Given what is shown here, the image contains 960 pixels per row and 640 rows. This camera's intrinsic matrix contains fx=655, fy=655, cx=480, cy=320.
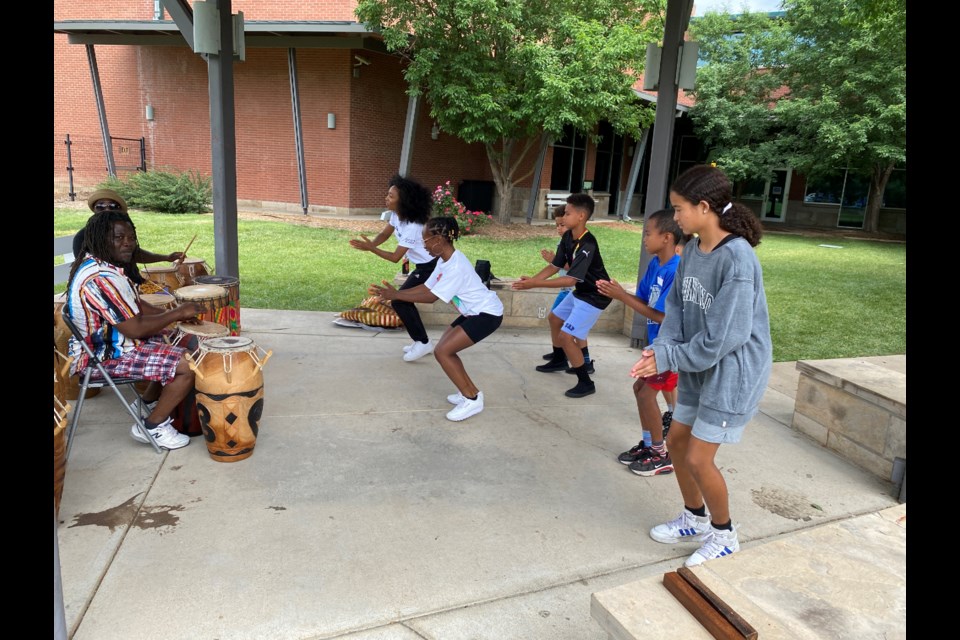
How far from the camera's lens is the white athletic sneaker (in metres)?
3.43

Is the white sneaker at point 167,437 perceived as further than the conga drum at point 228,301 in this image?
No

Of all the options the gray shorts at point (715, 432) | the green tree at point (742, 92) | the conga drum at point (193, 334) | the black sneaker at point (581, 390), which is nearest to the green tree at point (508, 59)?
the green tree at point (742, 92)

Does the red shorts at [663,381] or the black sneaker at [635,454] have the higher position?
the red shorts at [663,381]

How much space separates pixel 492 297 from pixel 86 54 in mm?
22098

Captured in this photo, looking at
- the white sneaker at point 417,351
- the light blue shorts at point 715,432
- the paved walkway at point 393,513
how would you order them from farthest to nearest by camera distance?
the white sneaker at point 417,351 → the light blue shorts at point 715,432 → the paved walkway at point 393,513

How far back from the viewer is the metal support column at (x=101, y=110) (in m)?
20.3

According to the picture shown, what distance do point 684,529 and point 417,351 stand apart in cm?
351

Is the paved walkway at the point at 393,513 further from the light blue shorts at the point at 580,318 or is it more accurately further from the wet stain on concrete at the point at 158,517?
the light blue shorts at the point at 580,318

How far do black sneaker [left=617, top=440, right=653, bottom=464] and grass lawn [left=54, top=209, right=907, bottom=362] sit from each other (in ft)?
13.1

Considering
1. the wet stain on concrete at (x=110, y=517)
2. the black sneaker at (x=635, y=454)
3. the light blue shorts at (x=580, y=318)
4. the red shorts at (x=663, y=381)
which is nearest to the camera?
the wet stain on concrete at (x=110, y=517)

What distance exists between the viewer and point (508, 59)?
16.7 meters

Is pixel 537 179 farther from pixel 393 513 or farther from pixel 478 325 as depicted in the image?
pixel 393 513

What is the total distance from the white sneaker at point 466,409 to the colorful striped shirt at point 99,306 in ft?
7.24

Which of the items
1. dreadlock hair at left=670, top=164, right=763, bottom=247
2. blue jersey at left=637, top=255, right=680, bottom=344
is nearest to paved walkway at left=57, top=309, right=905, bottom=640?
blue jersey at left=637, top=255, right=680, bottom=344
